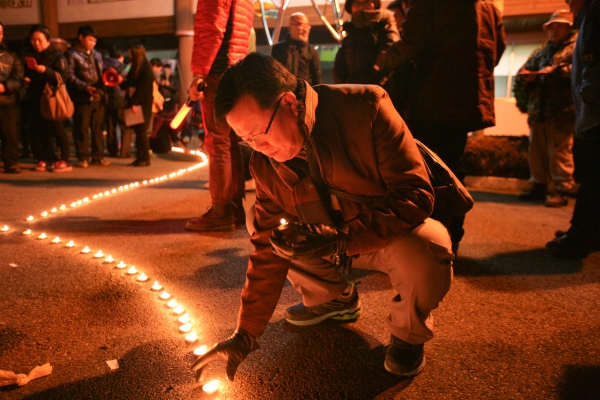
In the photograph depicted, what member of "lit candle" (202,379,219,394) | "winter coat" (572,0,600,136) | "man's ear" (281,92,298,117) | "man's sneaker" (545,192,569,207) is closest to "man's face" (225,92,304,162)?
"man's ear" (281,92,298,117)

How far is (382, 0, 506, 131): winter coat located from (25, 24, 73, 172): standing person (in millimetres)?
5244

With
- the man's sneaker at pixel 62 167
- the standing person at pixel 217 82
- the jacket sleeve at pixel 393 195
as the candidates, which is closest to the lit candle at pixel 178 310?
the jacket sleeve at pixel 393 195

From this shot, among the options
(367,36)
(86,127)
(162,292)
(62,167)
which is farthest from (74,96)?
(162,292)

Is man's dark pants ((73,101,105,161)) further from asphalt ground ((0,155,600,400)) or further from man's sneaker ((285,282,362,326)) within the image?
man's sneaker ((285,282,362,326))

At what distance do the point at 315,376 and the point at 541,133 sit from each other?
4664 mm

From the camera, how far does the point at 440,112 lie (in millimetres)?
3189

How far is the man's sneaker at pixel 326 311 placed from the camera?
2465 millimetres

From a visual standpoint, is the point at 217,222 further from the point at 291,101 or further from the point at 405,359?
the point at 291,101

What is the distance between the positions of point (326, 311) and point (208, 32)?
2393 mm

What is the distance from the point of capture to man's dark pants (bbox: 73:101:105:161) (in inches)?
290

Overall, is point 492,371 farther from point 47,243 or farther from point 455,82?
point 47,243

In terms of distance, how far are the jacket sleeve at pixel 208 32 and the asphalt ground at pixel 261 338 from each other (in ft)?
4.54

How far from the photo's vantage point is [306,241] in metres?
1.58

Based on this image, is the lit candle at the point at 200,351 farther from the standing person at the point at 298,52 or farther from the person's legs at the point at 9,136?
the person's legs at the point at 9,136
